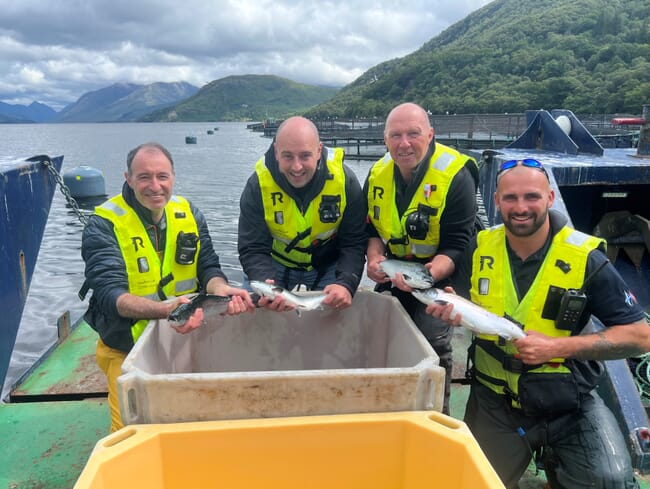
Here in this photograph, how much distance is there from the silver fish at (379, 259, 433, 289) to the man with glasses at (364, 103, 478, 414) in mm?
229

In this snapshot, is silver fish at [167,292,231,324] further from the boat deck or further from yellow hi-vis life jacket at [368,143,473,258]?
the boat deck

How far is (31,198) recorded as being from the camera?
4.99m

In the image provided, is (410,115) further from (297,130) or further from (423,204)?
(297,130)

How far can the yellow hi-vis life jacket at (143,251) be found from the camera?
3305 millimetres

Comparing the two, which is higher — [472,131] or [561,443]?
[472,131]

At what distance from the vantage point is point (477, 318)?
109 inches

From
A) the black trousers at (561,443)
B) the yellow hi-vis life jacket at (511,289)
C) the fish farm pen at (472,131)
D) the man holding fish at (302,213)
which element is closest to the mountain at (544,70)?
the fish farm pen at (472,131)

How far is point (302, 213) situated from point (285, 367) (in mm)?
1190

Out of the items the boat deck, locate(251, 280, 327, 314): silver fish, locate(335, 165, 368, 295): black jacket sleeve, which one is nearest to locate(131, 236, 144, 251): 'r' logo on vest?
locate(251, 280, 327, 314): silver fish

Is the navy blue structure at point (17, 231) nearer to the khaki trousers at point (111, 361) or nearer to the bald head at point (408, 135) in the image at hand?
the khaki trousers at point (111, 361)

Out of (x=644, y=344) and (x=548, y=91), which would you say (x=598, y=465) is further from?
(x=548, y=91)

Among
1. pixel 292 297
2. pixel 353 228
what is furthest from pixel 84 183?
pixel 292 297

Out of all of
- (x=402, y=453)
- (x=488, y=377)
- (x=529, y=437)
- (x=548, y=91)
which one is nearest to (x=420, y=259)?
(x=488, y=377)

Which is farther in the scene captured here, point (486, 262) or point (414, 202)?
point (414, 202)
